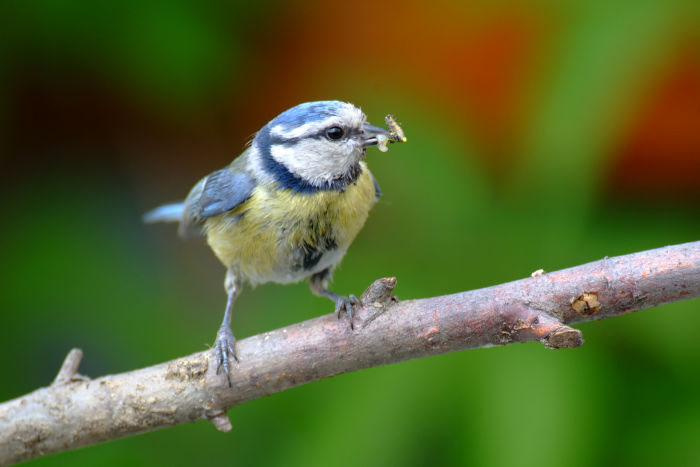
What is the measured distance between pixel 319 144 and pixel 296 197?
15cm

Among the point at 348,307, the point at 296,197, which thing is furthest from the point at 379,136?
the point at 348,307

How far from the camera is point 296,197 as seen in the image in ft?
5.28

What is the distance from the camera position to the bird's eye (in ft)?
5.06

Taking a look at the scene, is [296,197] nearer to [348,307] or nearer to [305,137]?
[305,137]

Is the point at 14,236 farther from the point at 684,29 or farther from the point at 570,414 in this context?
the point at 684,29

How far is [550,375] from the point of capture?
1.88 m

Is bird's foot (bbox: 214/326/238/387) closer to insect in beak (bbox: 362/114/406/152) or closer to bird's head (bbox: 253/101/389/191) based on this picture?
bird's head (bbox: 253/101/389/191)

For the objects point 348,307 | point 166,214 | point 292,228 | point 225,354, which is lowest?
point 225,354

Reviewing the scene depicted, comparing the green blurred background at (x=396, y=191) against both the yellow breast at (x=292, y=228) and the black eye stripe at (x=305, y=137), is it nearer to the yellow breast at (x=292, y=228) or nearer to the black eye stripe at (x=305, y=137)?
the yellow breast at (x=292, y=228)

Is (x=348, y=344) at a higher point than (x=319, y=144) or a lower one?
lower

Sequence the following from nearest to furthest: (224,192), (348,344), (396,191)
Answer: (348,344)
(224,192)
(396,191)

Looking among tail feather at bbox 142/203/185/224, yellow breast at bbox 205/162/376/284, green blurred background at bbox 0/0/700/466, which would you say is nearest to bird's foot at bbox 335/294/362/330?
yellow breast at bbox 205/162/376/284

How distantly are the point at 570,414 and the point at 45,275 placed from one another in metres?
1.67

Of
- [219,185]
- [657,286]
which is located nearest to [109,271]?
[219,185]
